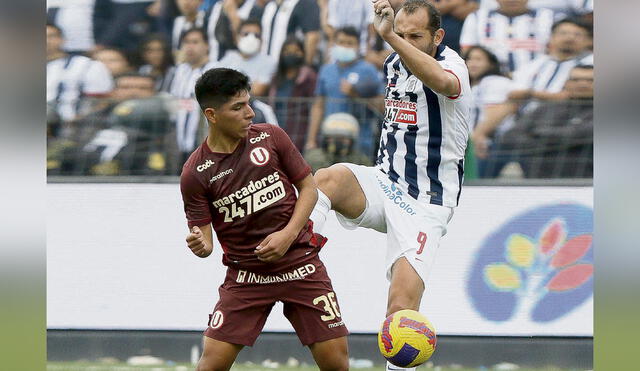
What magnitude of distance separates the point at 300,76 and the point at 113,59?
5.72 ft

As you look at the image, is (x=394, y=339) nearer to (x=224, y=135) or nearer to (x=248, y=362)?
(x=224, y=135)

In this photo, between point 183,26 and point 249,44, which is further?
point 183,26

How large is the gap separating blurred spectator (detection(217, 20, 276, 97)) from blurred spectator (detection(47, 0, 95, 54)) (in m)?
1.28

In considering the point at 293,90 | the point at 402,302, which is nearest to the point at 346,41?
the point at 293,90

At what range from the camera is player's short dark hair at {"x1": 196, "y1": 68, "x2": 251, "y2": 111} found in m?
5.36

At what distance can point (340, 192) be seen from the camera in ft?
20.0

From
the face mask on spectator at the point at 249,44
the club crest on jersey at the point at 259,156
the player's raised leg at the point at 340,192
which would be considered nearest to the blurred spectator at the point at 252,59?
the face mask on spectator at the point at 249,44

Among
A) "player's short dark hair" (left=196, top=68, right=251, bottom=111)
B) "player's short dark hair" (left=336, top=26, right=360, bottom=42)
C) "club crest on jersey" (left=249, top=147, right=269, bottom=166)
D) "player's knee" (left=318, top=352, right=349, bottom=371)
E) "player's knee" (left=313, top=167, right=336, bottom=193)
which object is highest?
"player's short dark hair" (left=336, top=26, right=360, bottom=42)

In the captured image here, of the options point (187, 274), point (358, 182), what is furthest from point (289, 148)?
point (187, 274)

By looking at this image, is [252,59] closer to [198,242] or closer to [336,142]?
[336,142]

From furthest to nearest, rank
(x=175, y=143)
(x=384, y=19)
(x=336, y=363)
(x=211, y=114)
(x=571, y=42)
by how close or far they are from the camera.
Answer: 1. (x=175, y=143)
2. (x=571, y=42)
3. (x=336, y=363)
4. (x=211, y=114)
5. (x=384, y=19)

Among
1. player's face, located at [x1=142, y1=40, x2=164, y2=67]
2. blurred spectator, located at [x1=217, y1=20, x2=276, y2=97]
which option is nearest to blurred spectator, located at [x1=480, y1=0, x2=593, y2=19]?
blurred spectator, located at [x1=217, y1=20, x2=276, y2=97]

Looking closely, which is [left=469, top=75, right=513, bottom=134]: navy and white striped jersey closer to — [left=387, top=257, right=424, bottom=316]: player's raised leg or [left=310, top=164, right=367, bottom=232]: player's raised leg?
[left=310, top=164, right=367, bottom=232]: player's raised leg

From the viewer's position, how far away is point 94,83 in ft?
31.0
